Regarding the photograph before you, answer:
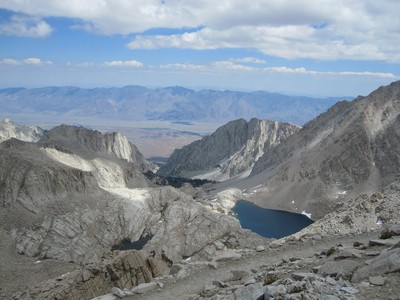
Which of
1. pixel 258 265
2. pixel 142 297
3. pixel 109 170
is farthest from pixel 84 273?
pixel 109 170

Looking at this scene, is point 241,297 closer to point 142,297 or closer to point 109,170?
point 142,297

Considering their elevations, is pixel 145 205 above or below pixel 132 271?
below

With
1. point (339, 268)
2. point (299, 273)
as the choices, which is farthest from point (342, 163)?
point (299, 273)

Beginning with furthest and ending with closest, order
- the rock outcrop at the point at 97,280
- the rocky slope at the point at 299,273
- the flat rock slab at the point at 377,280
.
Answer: the rock outcrop at the point at 97,280 → the flat rock slab at the point at 377,280 → the rocky slope at the point at 299,273

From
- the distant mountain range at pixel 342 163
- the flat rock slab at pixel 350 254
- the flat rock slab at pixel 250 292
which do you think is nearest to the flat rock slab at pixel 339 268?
the flat rock slab at pixel 350 254

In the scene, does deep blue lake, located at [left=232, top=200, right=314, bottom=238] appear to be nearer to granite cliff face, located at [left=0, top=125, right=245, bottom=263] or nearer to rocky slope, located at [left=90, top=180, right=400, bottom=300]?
granite cliff face, located at [left=0, top=125, right=245, bottom=263]

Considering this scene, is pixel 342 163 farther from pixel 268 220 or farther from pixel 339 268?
pixel 339 268

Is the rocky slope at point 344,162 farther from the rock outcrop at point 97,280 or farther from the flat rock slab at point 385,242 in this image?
the flat rock slab at point 385,242

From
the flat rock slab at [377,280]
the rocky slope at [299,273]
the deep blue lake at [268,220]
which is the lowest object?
the deep blue lake at [268,220]
